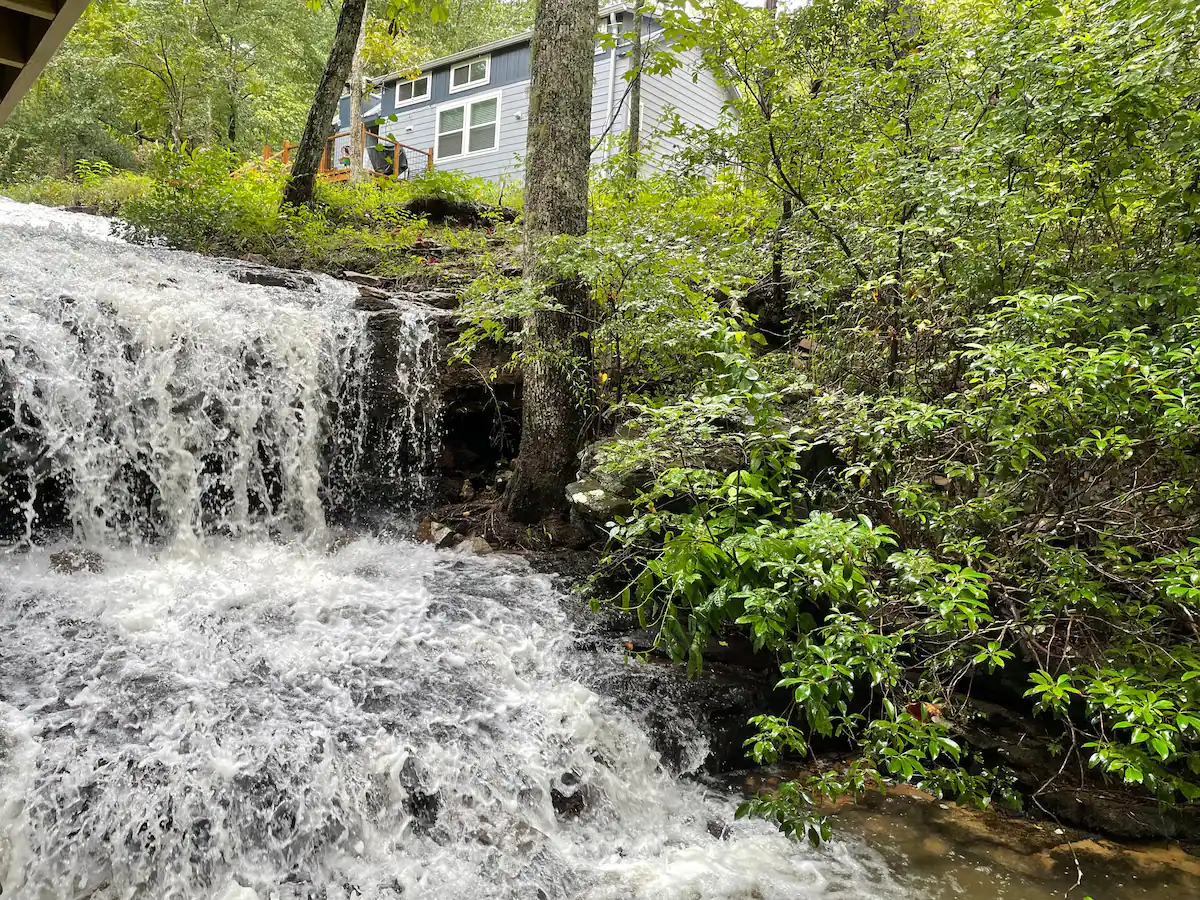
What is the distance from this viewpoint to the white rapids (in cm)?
319

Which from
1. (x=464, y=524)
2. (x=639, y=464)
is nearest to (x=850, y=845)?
(x=639, y=464)

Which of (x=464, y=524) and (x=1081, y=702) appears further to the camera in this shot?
(x=464, y=524)

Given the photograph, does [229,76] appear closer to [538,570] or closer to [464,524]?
[464,524]

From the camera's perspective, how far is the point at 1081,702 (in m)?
4.27

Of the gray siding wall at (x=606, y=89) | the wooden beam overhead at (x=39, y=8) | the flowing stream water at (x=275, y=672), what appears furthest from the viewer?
the gray siding wall at (x=606, y=89)

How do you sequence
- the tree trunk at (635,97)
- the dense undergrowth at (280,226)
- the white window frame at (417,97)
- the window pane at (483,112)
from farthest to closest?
the white window frame at (417,97), the window pane at (483,112), the dense undergrowth at (280,226), the tree trunk at (635,97)

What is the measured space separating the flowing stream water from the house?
11.4 m

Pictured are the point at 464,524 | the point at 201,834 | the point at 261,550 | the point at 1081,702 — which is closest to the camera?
the point at 201,834

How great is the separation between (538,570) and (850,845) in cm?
317

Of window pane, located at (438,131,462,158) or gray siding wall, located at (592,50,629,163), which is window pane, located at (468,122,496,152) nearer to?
window pane, located at (438,131,462,158)

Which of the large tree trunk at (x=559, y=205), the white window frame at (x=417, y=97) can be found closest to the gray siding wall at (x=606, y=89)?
the white window frame at (x=417, y=97)

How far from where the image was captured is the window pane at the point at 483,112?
18094 mm

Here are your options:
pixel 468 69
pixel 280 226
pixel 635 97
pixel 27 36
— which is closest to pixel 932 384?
pixel 27 36

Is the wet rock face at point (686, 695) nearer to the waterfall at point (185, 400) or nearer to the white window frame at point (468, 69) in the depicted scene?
the waterfall at point (185, 400)
